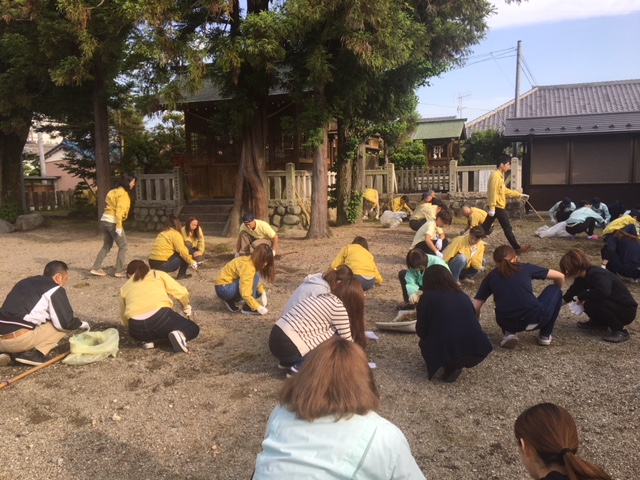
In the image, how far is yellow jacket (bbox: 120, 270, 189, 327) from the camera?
4.96m

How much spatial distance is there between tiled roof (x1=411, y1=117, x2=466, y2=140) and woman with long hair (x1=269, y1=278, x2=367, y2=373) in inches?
924

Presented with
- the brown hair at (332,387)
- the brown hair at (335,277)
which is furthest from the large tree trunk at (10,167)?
the brown hair at (332,387)

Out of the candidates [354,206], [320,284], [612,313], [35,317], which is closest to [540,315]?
[612,313]

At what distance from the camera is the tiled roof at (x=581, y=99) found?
20.7 metres

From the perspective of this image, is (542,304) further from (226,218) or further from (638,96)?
(638,96)

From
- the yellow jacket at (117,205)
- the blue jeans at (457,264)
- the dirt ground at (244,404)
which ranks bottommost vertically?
the dirt ground at (244,404)

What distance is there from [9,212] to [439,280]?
54.7 feet

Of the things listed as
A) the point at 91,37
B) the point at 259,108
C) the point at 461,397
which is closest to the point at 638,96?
the point at 259,108

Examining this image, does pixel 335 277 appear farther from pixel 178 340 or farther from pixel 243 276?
pixel 243 276

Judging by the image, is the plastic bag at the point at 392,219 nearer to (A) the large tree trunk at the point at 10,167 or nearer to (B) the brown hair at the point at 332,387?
(A) the large tree trunk at the point at 10,167

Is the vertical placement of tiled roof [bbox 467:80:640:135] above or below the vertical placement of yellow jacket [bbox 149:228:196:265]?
above

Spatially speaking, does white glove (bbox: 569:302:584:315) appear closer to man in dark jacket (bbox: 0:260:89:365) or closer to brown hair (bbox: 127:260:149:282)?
brown hair (bbox: 127:260:149:282)

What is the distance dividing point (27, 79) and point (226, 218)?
635 centimetres

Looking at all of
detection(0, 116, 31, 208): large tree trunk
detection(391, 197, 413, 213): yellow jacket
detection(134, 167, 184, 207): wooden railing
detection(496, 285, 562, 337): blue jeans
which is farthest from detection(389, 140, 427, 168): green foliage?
detection(496, 285, 562, 337): blue jeans
